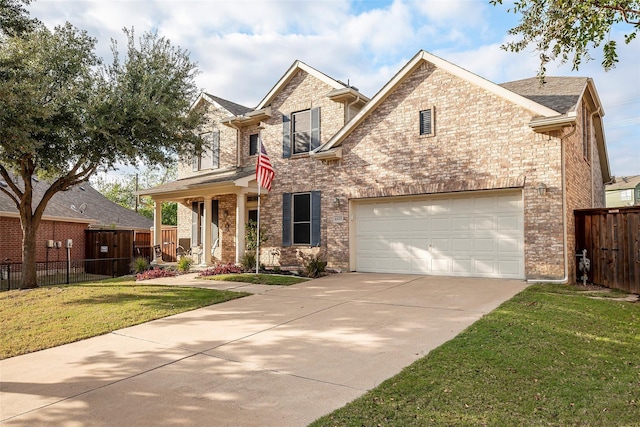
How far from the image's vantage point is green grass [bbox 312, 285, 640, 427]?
353cm

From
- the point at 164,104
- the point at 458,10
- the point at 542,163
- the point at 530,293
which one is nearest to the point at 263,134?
the point at 164,104

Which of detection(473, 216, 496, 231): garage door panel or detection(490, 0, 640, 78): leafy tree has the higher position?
detection(490, 0, 640, 78): leafy tree

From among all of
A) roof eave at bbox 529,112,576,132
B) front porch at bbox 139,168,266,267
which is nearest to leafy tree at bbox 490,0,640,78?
roof eave at bbox 529,112,576,132

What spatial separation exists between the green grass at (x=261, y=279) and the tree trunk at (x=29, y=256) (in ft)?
18.0

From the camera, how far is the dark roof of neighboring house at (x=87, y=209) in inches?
838

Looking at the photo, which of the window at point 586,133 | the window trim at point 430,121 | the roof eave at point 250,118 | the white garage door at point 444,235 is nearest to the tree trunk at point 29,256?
the roof eave at point 250,118

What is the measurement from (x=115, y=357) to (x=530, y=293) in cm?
795

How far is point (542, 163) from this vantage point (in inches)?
416

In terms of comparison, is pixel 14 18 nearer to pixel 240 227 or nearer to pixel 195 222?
pixel 240 227

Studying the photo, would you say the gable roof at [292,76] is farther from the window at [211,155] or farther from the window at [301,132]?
the window at [211,155]

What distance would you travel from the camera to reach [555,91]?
12352 millimetres

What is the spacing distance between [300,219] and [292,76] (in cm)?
566

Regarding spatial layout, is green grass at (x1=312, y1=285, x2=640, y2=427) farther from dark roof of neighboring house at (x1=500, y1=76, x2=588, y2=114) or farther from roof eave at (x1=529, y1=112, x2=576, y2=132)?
dark roof of neighboring house at (x1=500, y1=76, x2=588, y2=114)

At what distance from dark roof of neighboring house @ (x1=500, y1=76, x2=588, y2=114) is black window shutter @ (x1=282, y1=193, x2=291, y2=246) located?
27.9 feet
